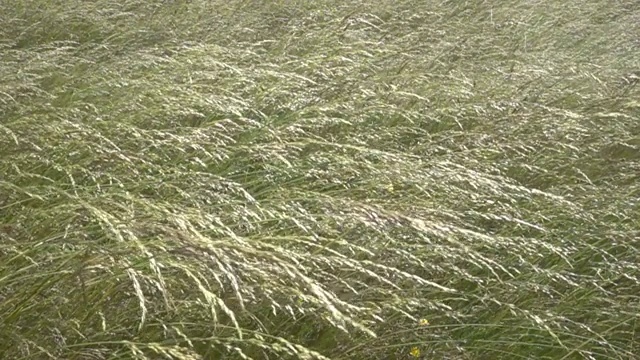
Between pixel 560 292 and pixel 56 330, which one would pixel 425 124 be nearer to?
pixel 560 292

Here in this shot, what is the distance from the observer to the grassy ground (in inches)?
65.4

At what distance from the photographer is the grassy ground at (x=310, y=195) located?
166 cm

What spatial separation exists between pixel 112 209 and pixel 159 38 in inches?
84.9

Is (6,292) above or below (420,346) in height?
above

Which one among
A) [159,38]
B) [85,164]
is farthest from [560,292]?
[159,38]

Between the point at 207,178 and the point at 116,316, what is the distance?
0.45 metres

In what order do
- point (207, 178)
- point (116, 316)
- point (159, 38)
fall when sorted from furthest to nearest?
point (159, 38) < point (207, 178) < point (116, 316)

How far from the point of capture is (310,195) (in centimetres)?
213

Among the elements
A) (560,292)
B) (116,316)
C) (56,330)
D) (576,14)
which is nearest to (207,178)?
(116,316)

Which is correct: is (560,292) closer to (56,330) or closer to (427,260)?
(427,260)

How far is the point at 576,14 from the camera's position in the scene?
4.72 meters

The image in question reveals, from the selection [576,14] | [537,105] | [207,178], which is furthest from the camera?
[576,14]

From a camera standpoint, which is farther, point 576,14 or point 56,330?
point 576,14

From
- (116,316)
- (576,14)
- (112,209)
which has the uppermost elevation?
(112,209)
